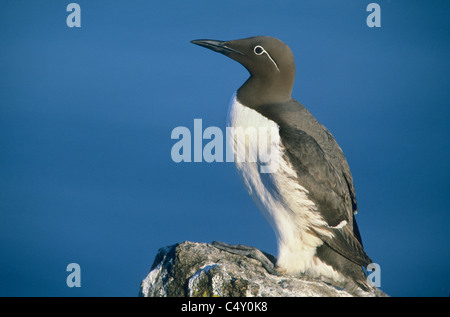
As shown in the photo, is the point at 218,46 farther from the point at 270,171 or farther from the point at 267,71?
the point at 270,171

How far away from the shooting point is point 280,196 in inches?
180

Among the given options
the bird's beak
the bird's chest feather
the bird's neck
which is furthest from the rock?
the bird's beak

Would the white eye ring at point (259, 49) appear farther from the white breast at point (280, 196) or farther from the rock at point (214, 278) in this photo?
the rock at point (214, 278)

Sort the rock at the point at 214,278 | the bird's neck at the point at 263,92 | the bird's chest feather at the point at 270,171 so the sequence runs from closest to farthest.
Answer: the rock at the point at 214,278 < the bird's chest feather at the point at 270,171 < the bird's neck at the point at 263,92

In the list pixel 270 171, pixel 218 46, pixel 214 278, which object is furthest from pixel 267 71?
pixel 214 278

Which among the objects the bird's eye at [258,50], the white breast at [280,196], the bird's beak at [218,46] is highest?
the bird's beak at [218,46]

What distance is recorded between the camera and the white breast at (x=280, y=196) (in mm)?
4535

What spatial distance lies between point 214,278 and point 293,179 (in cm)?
85

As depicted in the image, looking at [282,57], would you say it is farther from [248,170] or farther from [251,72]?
[248,170]

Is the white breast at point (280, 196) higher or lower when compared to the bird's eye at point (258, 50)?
lower

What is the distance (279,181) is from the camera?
14.9ft

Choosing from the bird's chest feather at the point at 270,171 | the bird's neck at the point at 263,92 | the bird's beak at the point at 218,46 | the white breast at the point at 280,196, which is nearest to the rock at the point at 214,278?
the white breast at the point at 280,196

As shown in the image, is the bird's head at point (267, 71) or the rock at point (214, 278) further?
the bird's head at point (267, 71)
